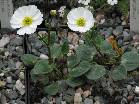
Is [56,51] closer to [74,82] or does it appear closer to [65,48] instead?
[65,48]

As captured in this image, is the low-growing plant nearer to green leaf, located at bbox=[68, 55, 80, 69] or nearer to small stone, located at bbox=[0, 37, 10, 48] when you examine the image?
green leaf, located at bbox=[68, 55, 80, 69]

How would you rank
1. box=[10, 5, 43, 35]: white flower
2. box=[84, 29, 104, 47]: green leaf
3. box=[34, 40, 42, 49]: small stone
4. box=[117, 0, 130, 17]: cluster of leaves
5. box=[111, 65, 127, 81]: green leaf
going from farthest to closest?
1. box=[117, 0, 130, 17]: cluster of leaves
2. box=[34, 40, 42, 49]: small stone
3. box=[84, 29, 104, 47]: green leaf
4. box=[111, 65, 127, 81]: green leaf
5. box=[10, 5, 43, 35]: white flower

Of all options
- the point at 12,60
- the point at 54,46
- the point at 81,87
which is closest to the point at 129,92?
the point at 81,87

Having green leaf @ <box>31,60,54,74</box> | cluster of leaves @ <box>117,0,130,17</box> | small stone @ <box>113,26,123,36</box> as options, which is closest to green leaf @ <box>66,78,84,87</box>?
green leaf @ <box>31,60,54,74</box>

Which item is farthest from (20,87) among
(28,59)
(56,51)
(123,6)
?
(123,6)

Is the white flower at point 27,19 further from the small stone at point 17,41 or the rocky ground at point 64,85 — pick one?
the small stone at point 17,41

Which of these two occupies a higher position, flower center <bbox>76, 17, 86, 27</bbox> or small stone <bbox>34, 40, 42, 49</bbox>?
flower center <bbox>76, 17, 86, 27</bbox>

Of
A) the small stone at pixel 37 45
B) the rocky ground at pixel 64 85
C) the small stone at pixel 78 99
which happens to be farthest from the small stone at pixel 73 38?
the small stone at pixel 78 99
